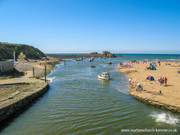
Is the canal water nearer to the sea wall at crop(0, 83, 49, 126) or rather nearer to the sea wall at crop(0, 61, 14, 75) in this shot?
the sea wall at crop(0, 83, 49, 126)

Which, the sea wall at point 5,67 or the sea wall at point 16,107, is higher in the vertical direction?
the sea wall at point 5,67

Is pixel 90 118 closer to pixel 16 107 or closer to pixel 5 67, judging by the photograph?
A: pixel 16 107

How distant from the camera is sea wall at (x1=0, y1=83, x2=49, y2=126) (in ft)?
40.6

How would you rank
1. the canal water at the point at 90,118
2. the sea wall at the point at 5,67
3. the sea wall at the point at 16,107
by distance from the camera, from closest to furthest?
the canal water at the point at 90,118, the sea wall at the point at 16,107, the sea wall at the point at 5,67

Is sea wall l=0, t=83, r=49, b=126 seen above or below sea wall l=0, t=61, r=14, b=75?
below

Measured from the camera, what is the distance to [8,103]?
44.5 ft

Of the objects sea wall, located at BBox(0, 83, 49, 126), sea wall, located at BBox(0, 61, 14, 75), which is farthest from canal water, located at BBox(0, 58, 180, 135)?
sea wall, located at BBox(0, 61, 14, 75)

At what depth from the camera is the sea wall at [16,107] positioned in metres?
12.4

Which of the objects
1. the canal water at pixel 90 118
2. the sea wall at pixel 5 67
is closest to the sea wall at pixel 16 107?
the canal water at pixel 90 118

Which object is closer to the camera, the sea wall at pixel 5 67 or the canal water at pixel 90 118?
the canal water at pixel 90 118

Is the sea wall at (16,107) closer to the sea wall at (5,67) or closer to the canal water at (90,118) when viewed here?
the canal water at (90,118)

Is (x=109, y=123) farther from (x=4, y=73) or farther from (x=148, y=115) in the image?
(x=4, y=73)

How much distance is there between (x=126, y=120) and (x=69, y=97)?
9.35 metres

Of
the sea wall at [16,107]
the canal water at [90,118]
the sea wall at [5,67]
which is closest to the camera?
the canal water at [90,118]
